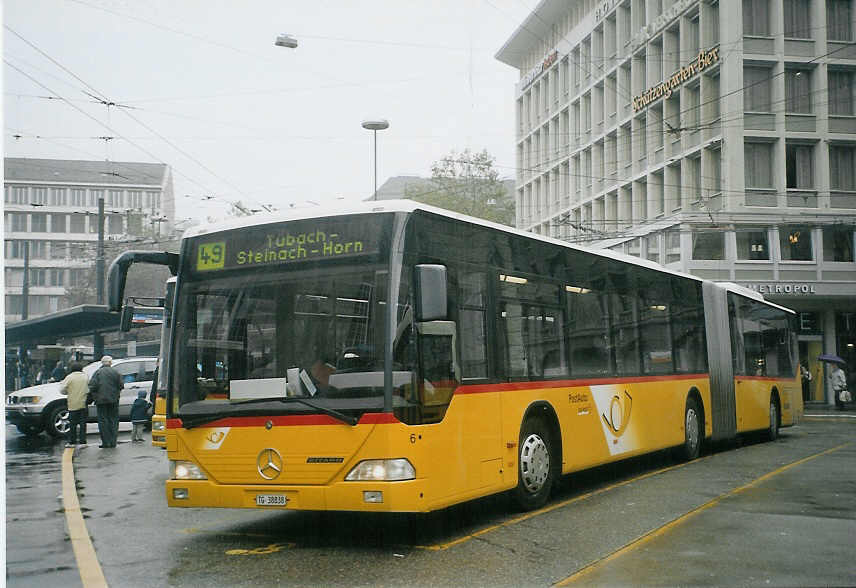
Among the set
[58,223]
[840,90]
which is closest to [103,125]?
[58,223]

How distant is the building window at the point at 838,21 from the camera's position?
131 feet

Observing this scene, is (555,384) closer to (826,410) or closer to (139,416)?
(139,416)

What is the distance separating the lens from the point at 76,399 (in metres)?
20.3

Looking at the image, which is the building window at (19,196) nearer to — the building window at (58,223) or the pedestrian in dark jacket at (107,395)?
the pedestrian in dark jacket at (107,395)

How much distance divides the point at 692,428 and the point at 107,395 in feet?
36.0

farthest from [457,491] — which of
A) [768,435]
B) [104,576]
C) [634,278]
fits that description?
[768,435]

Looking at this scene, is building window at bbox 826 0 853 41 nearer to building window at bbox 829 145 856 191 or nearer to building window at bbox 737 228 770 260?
building window at bbox 829 145 856 191

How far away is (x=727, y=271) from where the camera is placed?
1623 inches

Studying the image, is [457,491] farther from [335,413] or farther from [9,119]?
[9,119]

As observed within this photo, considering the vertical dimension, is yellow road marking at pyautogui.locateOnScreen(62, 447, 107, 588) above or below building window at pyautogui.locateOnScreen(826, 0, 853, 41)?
below

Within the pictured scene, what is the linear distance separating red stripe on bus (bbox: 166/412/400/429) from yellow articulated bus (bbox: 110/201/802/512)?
1 cm

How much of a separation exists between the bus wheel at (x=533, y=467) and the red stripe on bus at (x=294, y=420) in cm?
251

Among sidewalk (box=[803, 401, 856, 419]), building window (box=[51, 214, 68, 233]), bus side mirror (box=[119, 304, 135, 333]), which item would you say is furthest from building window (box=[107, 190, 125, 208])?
sidewalk (box=[803, 401, 856, 419])

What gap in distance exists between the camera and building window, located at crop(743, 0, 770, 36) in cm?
3959
